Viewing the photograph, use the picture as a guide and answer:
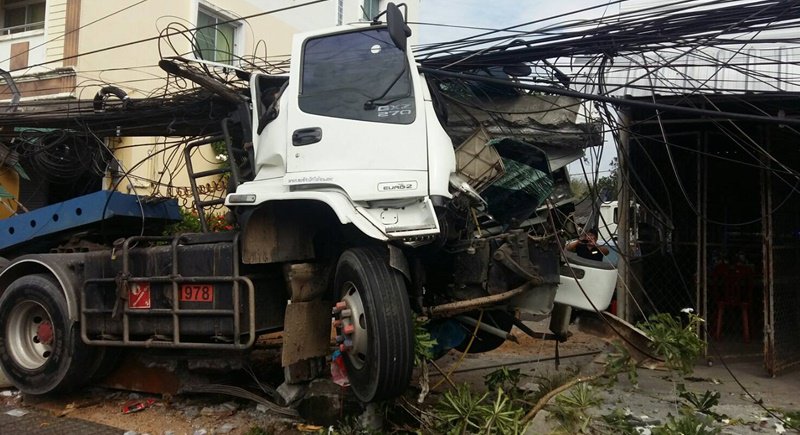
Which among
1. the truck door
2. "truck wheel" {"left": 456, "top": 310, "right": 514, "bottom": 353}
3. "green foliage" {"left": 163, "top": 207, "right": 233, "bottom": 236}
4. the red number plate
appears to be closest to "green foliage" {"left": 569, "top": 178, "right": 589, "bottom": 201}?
"truck wheel" {"left": 456, "top": 310, "right": 514, "bottom": 353}

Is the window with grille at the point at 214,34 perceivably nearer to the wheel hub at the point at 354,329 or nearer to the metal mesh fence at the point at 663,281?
the metal mesh fence at the point at 663,281

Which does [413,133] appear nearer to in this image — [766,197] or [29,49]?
[766,197]

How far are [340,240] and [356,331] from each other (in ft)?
3.22

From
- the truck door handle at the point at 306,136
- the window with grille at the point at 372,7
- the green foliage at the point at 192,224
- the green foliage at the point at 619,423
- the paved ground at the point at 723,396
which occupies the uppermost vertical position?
the window with grille at the point at 372,7

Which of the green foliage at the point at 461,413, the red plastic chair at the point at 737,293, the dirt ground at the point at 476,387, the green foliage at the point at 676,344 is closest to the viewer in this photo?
the green foliage at the point at 461,413

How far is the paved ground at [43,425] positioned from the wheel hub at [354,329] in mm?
2216

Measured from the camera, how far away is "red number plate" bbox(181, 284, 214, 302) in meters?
4.73

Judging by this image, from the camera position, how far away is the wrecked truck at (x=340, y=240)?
3.91 meters

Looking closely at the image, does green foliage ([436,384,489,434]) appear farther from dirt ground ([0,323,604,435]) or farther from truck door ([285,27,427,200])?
truck door ([285,27,427,200])

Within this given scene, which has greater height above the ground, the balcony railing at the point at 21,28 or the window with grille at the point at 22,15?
the window with grille at the point at 22,15

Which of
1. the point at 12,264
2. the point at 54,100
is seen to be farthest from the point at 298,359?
the point at 54,100

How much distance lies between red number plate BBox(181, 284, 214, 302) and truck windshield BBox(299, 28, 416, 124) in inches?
64.4

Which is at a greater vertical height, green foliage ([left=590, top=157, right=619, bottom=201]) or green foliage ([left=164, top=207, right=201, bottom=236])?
green foliage ([left=590, top=157, right=619, bottom=201])

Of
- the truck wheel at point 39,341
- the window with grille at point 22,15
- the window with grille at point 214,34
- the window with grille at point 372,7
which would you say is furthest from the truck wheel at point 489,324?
the window with grille at point 372,7
